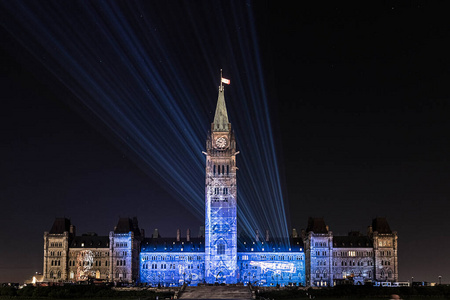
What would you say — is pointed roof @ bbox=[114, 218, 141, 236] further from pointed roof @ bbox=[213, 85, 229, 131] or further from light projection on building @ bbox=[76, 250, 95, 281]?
pointed roof @ bbox=[213, 85, 229, 131]

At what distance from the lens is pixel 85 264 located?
543 ft

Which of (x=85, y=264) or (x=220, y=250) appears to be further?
(x=85, y=264)

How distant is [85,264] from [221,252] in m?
33.0

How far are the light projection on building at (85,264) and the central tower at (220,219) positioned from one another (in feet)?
93.0

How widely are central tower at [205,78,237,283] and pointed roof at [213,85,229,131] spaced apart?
5.87m

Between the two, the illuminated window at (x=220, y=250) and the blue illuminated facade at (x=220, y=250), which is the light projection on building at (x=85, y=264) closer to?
the blue illuminated facade at (x=220, y=250)

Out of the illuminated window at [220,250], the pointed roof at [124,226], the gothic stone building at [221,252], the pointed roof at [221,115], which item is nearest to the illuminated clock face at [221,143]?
the gothic stone building at [221,252]

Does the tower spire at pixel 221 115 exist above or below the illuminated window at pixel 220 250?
above

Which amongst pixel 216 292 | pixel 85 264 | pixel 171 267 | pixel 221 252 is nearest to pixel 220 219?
pixel 221 252

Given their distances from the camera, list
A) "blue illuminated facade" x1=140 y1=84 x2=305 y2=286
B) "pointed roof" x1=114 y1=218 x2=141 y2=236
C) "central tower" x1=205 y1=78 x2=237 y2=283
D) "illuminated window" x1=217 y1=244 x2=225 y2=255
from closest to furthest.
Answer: "central tower" x1=205 y1=78 x2=237 y2=283
"blue illuminated facade" x1=140 y1=84 x2=305 y2=286
"illuminated window" x1=217 y1=244 x2=225 y2=255
"pointed roof" x1=114 y1=218 x2=141 y2=236

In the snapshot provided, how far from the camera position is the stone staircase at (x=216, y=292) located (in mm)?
118806

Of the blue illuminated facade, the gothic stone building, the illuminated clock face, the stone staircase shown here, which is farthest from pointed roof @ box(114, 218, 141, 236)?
the stone staircase

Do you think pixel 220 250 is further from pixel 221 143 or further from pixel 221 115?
pixel 221 115

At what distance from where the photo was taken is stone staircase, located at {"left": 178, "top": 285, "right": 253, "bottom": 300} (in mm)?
118806
